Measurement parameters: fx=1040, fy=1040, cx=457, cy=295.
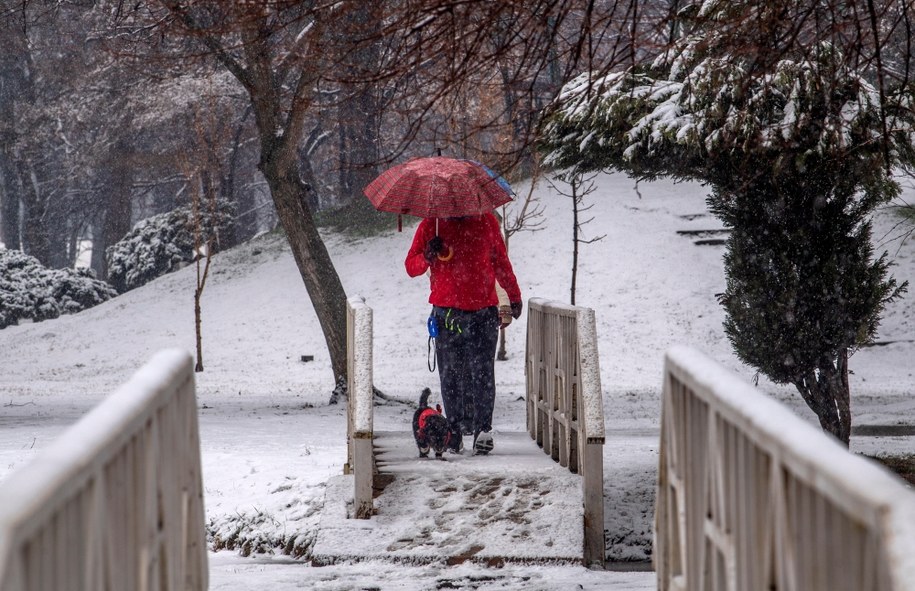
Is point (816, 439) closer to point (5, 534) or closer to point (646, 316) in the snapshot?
point (5, 534)

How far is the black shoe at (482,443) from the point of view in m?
6.67

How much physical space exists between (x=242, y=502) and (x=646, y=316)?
45.8ft

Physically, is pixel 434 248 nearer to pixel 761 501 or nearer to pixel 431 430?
pixel 431 430

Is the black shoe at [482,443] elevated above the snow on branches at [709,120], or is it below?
below

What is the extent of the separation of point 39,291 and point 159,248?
10.7ft

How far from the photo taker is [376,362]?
19062 millimetres

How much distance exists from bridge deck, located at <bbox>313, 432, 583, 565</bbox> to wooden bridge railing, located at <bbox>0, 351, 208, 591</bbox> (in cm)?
231

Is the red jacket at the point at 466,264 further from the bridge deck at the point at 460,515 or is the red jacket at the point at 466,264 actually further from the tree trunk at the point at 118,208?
the tree trunk at the point at 118,208

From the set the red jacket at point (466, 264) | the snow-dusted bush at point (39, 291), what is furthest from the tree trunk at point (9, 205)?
the red jacket at point (466, 264)

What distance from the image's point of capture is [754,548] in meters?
1.93

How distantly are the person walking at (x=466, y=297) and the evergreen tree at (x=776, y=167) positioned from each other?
136 centimetres

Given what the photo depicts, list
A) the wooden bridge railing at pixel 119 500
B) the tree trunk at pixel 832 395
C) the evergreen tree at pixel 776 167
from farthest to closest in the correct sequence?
the tree trunk at pixel 832 395 → the evergreen tree at pixel 776 167 → the wooden bridge railing at pixel 119 500

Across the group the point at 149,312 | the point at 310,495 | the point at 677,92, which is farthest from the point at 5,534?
the point at 149,312

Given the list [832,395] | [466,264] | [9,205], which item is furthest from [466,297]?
[9,205]
